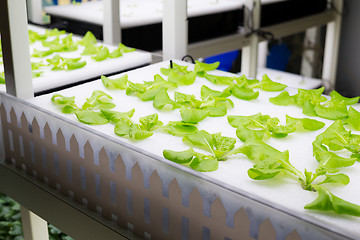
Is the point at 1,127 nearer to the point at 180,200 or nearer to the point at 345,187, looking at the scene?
the point at 180,200

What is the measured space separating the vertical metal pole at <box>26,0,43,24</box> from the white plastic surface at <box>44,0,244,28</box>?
0.23 feet

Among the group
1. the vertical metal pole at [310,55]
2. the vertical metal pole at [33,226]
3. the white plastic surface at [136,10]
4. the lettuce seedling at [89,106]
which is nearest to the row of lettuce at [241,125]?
the lettuce seedling at [89,106]

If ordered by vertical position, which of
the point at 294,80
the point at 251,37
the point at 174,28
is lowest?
the point at 294,80

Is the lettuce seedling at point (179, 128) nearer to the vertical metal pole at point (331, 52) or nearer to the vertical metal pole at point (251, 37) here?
the vertical metal pole at point (251, 37)

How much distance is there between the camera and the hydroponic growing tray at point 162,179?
0.68 meters

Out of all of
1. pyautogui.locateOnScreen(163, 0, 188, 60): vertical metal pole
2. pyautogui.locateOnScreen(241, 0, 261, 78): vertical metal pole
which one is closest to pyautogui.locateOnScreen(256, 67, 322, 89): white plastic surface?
pyautogui.locateOnScreen(241, 0, 261, 78): vertical metal pole

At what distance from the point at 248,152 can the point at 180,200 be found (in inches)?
6.3

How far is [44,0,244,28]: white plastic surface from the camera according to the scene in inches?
88.5

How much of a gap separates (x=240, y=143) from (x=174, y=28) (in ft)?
2.04

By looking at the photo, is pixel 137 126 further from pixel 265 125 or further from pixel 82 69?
pixel 82 69

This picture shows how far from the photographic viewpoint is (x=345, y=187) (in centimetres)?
75

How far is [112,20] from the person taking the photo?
6.06ft

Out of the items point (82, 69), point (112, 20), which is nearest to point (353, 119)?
point (82, 69)

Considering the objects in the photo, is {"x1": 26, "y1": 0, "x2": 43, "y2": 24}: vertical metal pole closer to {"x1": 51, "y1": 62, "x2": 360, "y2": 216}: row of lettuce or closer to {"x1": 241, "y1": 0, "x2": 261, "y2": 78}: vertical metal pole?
{"x1": 241, "y1": 0, "x2": 261, "y2": 78}: vertical metal pole
